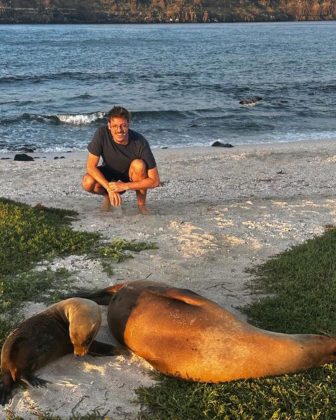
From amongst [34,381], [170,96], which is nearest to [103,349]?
[34,381]

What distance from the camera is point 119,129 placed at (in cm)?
771

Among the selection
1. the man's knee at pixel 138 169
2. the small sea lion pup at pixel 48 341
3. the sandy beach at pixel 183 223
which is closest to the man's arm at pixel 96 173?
the man's knee at pixel 138 169

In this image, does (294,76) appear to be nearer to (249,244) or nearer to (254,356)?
(249,244)

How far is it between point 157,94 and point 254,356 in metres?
25.6

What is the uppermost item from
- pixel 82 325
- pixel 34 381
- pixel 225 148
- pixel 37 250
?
pixel 82 325

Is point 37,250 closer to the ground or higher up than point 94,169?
closer to the ground

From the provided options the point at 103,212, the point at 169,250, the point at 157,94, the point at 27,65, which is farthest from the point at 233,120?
the point at 27,65

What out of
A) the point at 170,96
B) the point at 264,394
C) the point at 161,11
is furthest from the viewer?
the point at 161,11

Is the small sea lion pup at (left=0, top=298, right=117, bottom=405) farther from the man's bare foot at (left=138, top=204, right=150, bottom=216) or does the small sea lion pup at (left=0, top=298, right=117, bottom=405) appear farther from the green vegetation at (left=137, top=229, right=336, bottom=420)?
the man's bare foot at (left=138, top=204, right=150, bottom=216)

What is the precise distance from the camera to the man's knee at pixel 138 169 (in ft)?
26.3

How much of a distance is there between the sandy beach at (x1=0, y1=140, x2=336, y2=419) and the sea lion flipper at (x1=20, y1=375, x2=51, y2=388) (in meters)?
0.05

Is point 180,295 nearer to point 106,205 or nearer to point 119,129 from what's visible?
point 119,129

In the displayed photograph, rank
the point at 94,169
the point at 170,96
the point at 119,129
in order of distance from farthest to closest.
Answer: the point at 170,96 < the point at 94,169 < the point at 119,129

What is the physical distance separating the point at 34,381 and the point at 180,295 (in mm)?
1318
